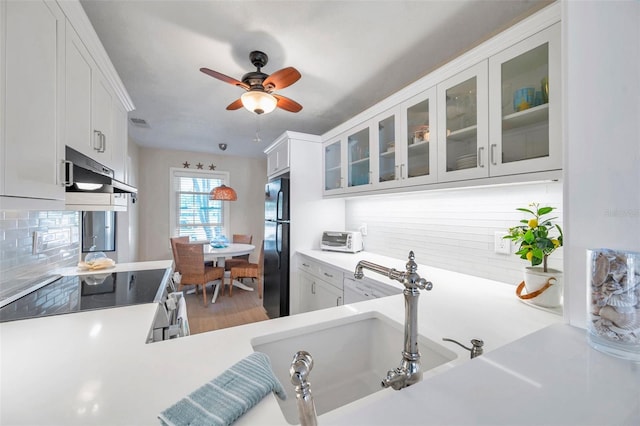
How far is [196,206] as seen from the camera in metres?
4.96

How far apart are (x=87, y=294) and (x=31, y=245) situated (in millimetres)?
476

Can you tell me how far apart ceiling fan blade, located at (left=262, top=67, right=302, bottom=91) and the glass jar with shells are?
1.66m

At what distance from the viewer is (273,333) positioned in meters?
0.93

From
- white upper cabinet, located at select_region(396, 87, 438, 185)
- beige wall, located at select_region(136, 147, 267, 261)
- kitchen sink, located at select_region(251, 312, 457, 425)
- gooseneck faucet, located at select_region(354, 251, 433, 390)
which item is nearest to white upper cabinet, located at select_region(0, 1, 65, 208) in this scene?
kitchen sink, located at select_region(251, 312, 457, 425)

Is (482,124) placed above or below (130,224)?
above

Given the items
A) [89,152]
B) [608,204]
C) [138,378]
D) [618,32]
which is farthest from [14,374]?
[618,32]

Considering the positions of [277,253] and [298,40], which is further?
[277,253]

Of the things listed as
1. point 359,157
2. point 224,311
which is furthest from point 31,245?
point 359,157

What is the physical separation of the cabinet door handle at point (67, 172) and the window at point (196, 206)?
3.96 meters

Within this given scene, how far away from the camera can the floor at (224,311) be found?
2.97 meters

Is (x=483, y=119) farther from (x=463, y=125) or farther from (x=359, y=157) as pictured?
(x=359, y=157)

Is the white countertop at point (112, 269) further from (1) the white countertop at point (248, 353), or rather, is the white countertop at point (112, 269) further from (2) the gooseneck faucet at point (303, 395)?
(2) the gooseneck faucet at point (303, 395)

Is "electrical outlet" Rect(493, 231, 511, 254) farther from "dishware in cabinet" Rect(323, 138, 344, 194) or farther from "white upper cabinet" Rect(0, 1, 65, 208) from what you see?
"white upper cabinet" Rect(0, 1, 65, 208)

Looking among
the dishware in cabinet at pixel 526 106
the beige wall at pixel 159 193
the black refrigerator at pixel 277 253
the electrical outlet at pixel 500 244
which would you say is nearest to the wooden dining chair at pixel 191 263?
the black refrigerator at pixel 277 253
